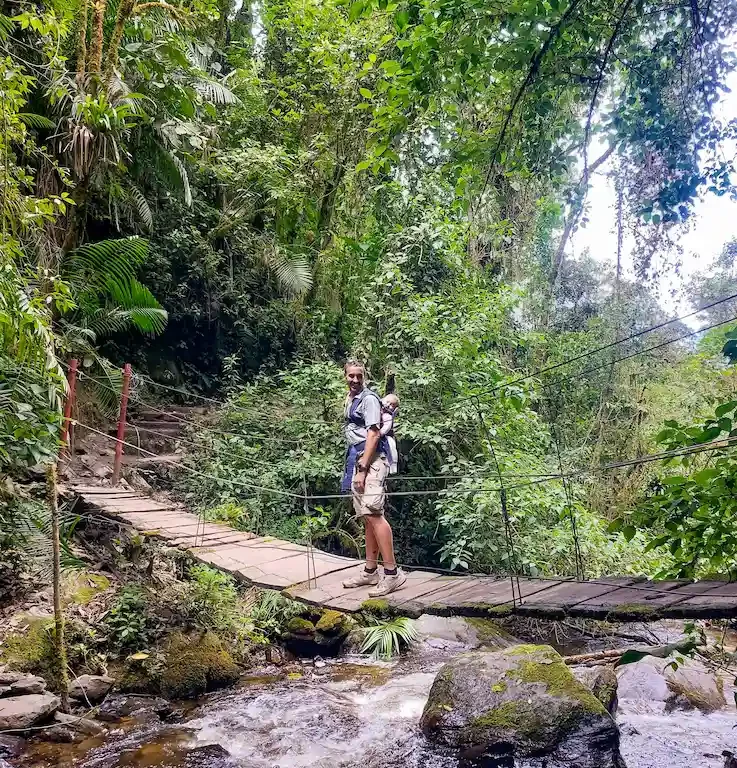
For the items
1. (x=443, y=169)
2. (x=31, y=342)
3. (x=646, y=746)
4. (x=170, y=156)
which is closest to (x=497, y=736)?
(x=646, y=746)

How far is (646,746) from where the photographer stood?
345 cm

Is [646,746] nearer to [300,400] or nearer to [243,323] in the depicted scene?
[300,400]

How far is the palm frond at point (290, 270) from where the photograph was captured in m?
8.77

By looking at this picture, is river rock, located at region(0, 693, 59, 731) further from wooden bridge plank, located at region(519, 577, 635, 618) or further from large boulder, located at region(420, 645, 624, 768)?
wooden bridge plank, located at region(519, 577, 635, 618)

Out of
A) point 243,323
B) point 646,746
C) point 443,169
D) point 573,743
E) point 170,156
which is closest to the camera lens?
point 443,169

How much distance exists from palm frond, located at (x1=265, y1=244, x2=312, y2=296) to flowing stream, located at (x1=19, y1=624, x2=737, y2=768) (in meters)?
5.67

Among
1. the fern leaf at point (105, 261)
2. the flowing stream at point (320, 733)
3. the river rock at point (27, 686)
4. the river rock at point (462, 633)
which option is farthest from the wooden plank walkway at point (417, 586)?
the fern leaf at point (105, 261)

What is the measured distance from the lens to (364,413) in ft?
11.1

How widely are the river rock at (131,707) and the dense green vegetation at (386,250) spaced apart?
3.91 ft

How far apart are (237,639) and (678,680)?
3049mm

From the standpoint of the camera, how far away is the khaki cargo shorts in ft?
10.8

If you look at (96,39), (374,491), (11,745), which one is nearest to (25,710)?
(11,745)

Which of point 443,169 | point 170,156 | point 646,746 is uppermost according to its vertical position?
point 170,156

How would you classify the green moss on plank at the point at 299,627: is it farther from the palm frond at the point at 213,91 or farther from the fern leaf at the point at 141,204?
the palm frond at the point at 213,91
